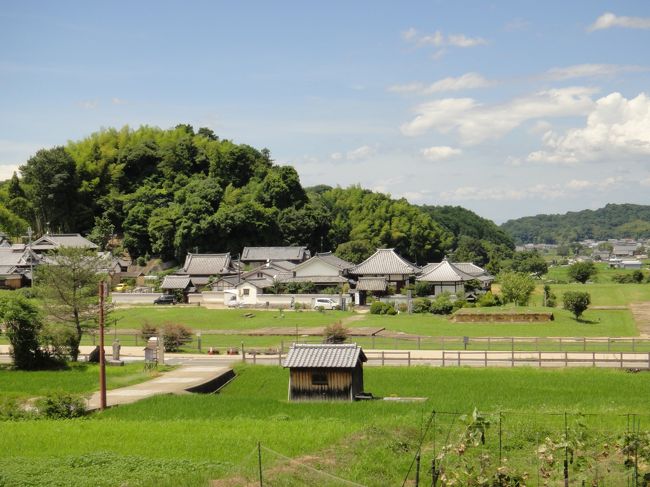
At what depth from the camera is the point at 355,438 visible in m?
21.0

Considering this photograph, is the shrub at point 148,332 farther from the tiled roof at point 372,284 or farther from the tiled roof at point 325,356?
the tiled roof at point 372,284

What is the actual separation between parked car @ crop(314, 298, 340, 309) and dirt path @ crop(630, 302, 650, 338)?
21030 millimetres

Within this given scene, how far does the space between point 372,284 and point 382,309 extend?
870cm

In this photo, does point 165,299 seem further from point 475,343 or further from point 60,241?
point 475,343

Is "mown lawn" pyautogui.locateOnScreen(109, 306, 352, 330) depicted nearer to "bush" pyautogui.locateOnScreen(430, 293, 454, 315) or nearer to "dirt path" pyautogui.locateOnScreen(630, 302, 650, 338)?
"bush" pyautogui.locateOnScreen(430, 293, 454, 315)

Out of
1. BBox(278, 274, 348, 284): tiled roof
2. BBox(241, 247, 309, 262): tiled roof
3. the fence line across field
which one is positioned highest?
BBox(241, 247, 309, 262): tiled roof

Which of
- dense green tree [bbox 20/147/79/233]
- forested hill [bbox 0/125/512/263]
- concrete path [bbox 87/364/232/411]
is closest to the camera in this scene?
concrete path [bbox 87/364/232/411]

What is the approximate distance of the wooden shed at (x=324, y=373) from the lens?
29.7m

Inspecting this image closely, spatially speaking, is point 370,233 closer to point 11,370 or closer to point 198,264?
point 198,264

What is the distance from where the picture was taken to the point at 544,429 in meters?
21.4

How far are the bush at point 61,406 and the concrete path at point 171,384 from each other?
0.81m

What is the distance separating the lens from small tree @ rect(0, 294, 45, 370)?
36812 mm

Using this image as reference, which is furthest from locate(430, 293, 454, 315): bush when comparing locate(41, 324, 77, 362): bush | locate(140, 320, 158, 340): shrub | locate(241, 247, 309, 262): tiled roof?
locate(41, 324, 77, 362): bush

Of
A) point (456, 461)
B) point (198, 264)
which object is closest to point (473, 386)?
point (456, 461)
